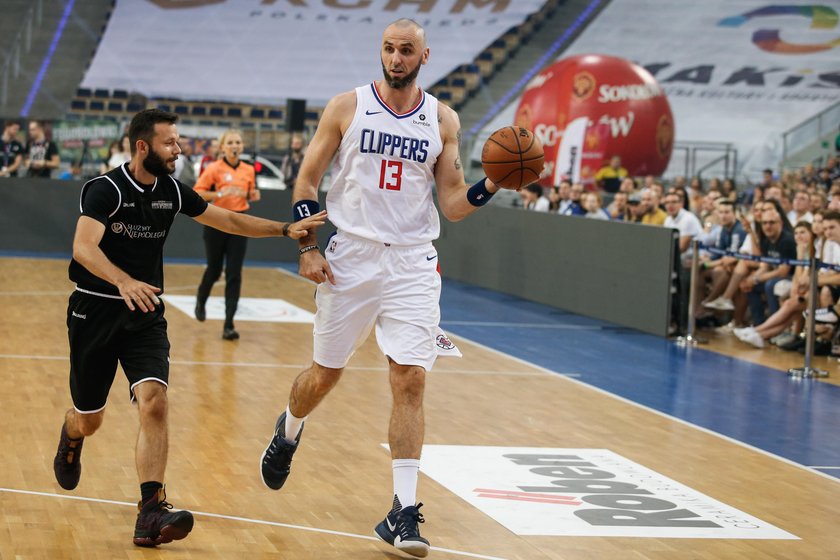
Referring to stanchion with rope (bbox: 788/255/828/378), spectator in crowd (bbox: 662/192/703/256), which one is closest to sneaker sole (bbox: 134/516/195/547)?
stanchion with rope (bbox: 788/255/828/378)

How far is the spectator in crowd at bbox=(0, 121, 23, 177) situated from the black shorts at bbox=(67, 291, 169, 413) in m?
15.9

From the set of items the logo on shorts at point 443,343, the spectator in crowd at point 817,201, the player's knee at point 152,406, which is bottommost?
the player's knee at point 152,406

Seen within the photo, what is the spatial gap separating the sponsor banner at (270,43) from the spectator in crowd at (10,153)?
40.4 ft

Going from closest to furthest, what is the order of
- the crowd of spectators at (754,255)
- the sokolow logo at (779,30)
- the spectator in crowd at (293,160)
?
the crowd of spectators at (754,255), the spectator in crowd at (293,160), the sokolow logo at (779,30)

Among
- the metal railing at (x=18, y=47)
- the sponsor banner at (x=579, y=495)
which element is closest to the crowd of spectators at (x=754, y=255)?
the sponsor banner at (x=579, y=495)

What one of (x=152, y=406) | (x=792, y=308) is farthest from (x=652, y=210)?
(x=152, y=406)

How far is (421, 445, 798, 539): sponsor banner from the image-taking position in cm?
639

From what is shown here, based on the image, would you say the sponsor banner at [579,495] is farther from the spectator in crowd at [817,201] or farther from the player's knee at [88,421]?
the spectator in crowd at [817,201]

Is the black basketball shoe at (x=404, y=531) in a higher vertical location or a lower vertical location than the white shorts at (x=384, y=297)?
lower

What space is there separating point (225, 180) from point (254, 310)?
292 cm

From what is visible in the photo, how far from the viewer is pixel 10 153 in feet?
68.8

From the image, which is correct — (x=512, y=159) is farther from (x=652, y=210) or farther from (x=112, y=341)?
(x=652, y=210)

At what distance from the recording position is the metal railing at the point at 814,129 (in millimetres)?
28725

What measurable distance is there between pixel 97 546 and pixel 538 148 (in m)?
2.68
